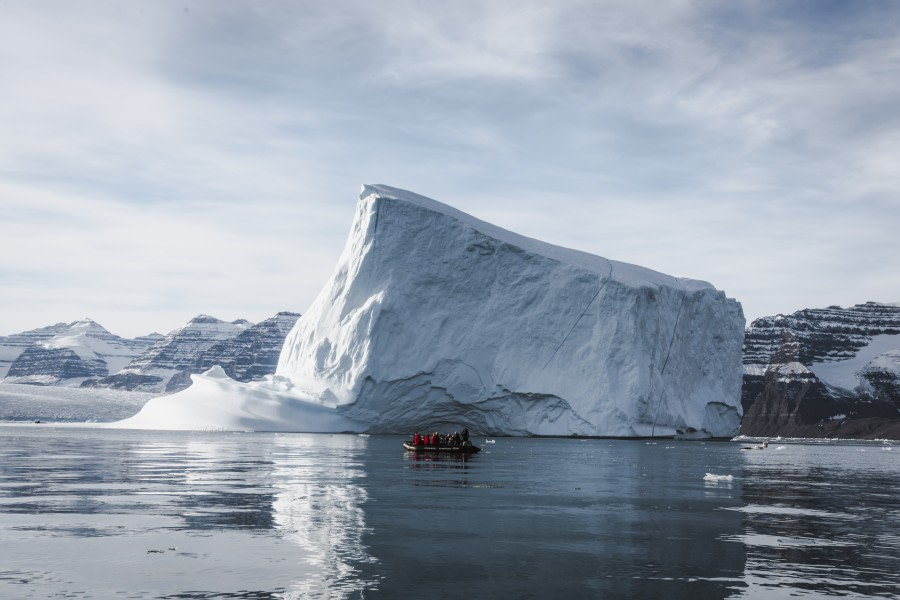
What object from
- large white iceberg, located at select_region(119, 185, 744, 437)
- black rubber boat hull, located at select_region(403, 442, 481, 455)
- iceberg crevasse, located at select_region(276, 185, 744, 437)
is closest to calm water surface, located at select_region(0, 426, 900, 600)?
black rubber boat hull, located at select_region(403, 442, 481, 455)

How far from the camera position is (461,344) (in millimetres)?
56219

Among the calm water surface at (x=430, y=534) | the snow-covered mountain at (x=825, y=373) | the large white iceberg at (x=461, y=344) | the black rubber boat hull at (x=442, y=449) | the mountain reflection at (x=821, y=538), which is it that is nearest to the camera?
the calm water surface at (x=430, y=534)

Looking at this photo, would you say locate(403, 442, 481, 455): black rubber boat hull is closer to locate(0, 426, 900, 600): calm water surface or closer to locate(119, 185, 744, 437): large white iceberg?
locate(0, 426, 900, 600): calm water surface

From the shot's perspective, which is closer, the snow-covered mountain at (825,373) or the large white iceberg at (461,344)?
the large white iceberg at (461,344)

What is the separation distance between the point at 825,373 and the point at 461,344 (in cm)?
14007

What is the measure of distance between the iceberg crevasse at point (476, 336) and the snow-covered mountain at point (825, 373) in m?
109

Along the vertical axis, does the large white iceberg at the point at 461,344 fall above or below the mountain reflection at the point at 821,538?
above

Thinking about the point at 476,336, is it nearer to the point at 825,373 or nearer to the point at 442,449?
the point at 442,449

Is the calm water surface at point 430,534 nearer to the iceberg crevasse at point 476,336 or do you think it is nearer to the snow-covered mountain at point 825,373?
the iceberg crevasse at point 476,336

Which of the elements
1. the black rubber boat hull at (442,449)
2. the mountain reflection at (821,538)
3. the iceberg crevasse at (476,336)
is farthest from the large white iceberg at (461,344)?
the mountain reflection at (821,538)

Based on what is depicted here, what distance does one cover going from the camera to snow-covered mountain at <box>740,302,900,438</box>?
6348 inches

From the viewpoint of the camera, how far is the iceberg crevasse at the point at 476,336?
5462 centimetres

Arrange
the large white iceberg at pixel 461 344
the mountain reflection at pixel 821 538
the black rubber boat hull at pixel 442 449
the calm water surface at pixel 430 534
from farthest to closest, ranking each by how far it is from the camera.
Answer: the large white iceberg at pixel 461 344
the black rubber boat hull at pixel 442 449
the mountain reflection at pixel 821 538
the calm water surface at pixel 430 534

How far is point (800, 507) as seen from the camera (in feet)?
63.3
